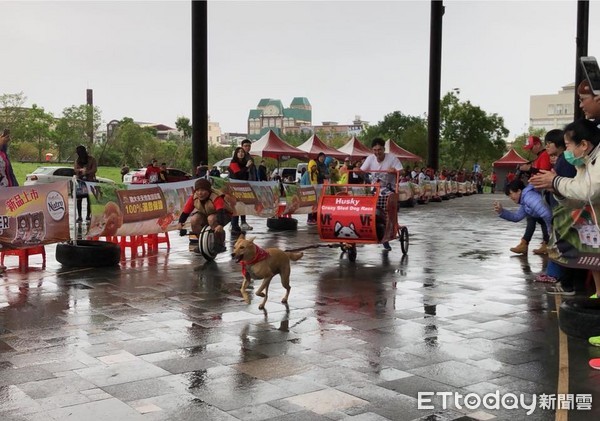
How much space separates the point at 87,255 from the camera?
10.8 metres

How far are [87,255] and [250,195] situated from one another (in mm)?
6801

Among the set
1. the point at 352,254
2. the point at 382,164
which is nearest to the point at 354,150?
the point at 382,164

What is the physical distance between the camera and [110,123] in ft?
249

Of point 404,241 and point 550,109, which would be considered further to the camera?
point 550,109

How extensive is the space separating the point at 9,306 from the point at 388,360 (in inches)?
179

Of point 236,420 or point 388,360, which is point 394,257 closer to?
point 388,360

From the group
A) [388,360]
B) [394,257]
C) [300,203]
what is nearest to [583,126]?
[388,360]

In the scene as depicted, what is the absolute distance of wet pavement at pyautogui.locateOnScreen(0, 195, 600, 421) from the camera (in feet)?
15.5

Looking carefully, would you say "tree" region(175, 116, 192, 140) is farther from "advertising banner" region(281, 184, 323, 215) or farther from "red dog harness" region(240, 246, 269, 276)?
"red dog harness" region(240, 246, 269, 276)

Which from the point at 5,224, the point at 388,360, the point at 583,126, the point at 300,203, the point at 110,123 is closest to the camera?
the point at 388,360

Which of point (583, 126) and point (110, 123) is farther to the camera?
point (110, 123)

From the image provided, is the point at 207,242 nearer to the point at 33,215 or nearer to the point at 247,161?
the point at 33,215

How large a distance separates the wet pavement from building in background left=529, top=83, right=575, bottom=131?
17395cm

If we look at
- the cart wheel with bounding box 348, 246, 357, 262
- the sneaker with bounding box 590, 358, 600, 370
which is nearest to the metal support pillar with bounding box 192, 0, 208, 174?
the cart wheel with bounding box 348, 246, 357, 262
